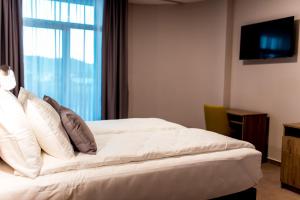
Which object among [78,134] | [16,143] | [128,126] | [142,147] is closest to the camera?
[16,143]

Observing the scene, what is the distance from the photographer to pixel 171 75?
529 cm

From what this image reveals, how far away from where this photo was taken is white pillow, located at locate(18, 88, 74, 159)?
73.5 inches

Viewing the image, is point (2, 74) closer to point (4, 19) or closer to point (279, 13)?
point (4, 19)

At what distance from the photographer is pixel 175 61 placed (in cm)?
528

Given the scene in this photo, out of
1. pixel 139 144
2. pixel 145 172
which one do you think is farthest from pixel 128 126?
pixel 145 172

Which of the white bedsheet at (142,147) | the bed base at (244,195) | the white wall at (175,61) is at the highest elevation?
the white wall at (175,61)

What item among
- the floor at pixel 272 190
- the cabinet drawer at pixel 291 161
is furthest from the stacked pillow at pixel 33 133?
the cabinet drawer at pixel 291 161

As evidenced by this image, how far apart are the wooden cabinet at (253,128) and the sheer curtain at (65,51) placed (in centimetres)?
219

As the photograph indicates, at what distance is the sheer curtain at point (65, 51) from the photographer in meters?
4.04

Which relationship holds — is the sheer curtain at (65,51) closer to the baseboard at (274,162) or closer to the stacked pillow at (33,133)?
the stacked pillow at (33,133)

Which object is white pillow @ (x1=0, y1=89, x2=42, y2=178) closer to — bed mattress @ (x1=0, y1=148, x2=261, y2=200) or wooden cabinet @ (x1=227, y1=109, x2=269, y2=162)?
bed mattress @ (x1=0, y1=148, x2=261, y2=200)

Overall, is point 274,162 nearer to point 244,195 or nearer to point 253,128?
point 253,128

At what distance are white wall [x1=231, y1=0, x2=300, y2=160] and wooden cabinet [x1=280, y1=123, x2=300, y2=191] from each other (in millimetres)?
670

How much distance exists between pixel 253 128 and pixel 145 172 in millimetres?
2633
